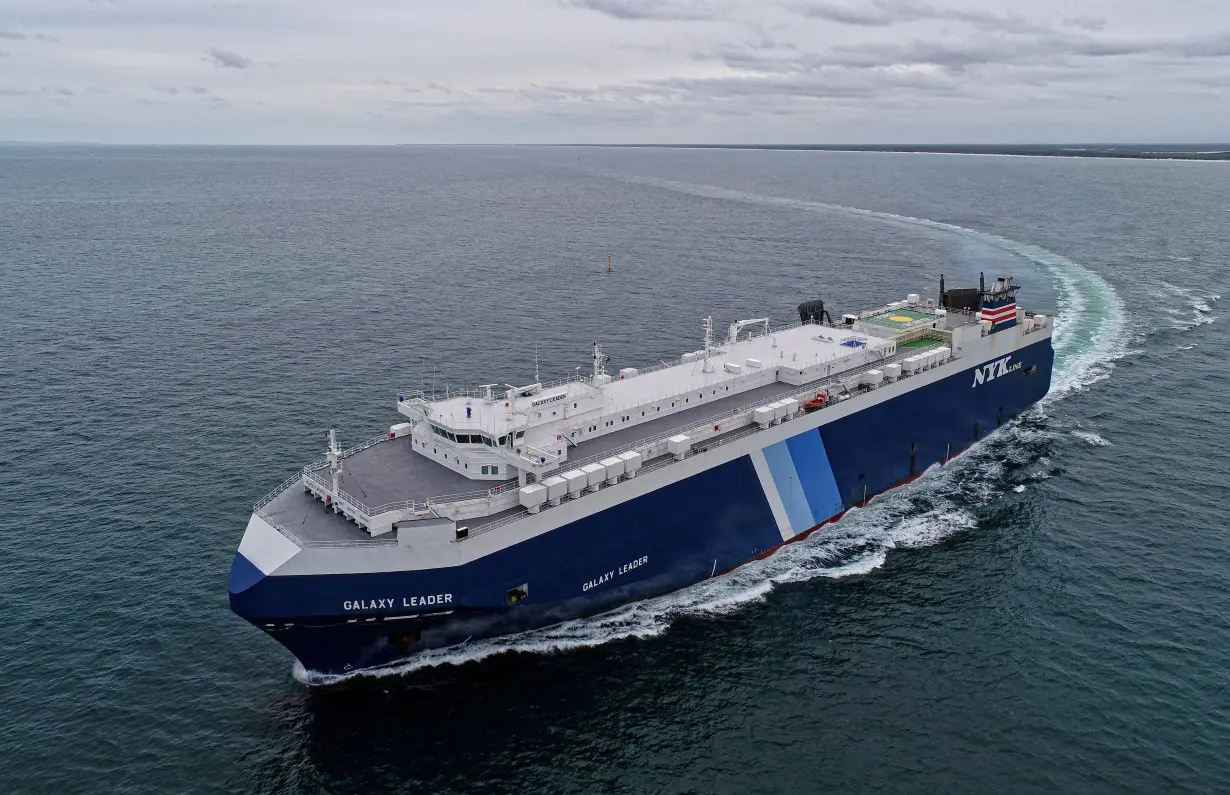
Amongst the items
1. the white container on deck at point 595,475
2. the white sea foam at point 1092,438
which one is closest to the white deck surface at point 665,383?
the white container on deck at point 595,475

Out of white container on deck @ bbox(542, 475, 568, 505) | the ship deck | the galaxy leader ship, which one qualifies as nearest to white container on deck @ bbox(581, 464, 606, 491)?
the galaxy leader ship

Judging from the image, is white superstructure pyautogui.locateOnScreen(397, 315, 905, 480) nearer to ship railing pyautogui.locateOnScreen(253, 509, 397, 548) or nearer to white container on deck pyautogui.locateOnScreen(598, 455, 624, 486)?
white container on deck pyautogui.locateOnScreen(598, 455, 624, 486)

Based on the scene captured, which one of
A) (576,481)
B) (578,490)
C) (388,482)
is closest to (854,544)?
(578,490)

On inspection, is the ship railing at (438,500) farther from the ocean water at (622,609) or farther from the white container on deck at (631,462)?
the ocean water at (622,609)

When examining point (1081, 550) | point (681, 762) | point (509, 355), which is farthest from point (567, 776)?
point (509, 355)

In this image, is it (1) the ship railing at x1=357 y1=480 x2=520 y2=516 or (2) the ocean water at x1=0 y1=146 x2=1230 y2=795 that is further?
(1) the ship railing at x1=357 y1=480 x2=520 y2=516

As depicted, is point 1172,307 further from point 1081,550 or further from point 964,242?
point 1081,550
